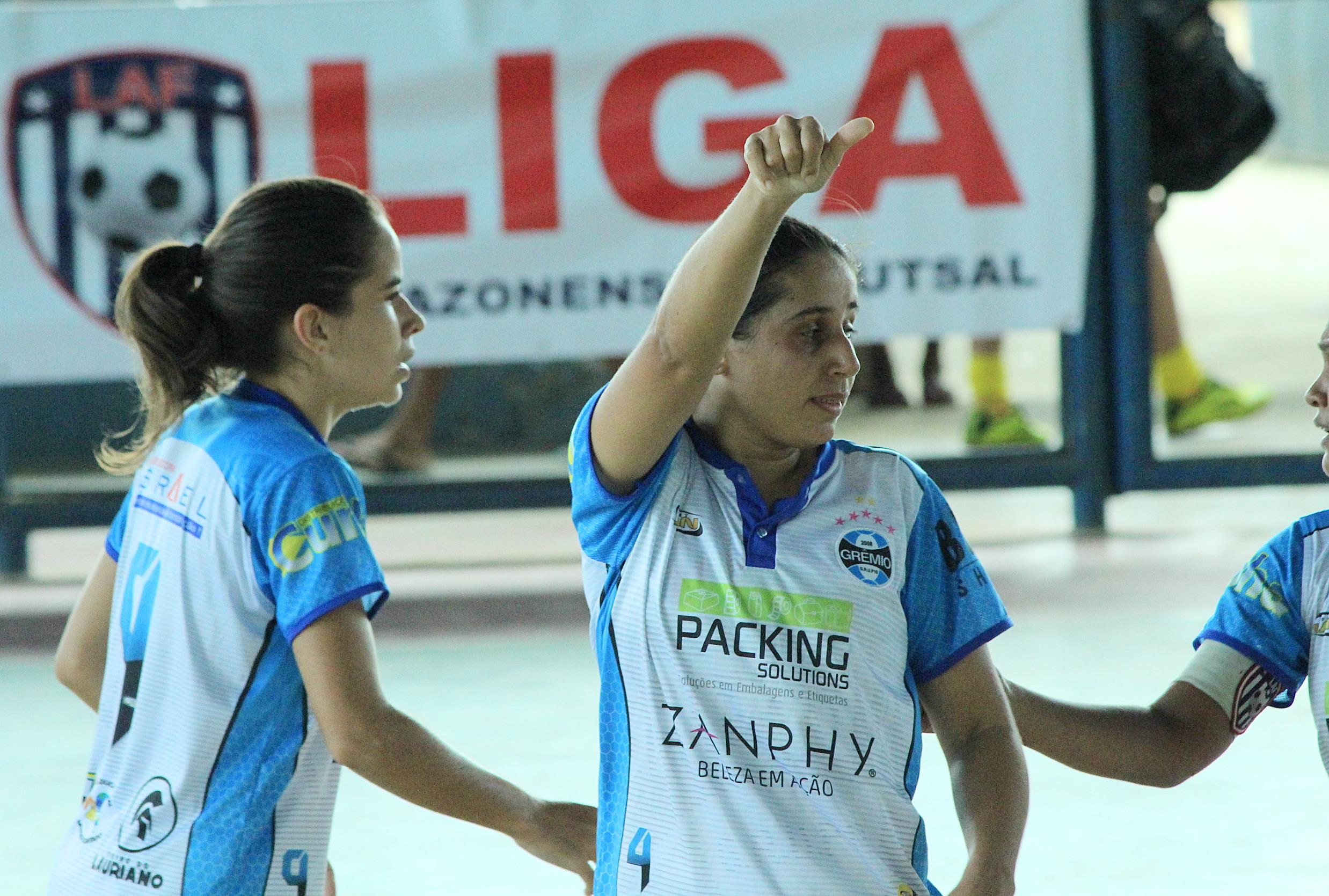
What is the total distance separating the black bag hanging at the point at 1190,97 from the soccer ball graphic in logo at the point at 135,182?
295 cm

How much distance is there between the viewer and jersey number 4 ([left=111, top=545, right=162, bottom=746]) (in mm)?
1693

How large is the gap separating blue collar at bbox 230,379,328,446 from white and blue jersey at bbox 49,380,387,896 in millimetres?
73

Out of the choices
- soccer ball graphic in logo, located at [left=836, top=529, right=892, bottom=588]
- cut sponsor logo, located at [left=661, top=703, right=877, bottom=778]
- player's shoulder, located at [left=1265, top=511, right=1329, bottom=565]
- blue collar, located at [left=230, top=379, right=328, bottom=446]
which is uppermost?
blue collar, located at [left=230, top=379, right=328, bottom=446]

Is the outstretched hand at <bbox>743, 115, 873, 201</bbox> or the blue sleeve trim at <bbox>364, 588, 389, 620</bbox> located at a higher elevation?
the outstretched hand at <bbox>743, 115, 873, 201</bbox>

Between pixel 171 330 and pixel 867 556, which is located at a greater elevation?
pixel 171 330

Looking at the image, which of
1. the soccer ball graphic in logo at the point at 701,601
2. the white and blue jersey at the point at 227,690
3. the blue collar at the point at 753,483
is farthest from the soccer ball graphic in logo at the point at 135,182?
the soccer ball graphic in logo at the point at 701,601

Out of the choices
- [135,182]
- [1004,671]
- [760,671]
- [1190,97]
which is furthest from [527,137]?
[760,671]

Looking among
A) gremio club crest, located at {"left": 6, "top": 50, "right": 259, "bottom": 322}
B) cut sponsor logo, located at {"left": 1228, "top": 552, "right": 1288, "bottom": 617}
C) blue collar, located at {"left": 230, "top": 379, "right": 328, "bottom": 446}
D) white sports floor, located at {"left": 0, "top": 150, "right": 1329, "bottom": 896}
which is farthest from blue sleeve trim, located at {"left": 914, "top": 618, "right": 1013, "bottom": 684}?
gremio club crest, located at {"left": 6, "top": 50, "right": 259, "bottom": 322}

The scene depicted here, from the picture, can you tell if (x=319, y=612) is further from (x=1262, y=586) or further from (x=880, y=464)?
(x=1262, y=586)

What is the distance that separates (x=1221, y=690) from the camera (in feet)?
6.21

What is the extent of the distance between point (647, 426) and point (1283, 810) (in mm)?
2111

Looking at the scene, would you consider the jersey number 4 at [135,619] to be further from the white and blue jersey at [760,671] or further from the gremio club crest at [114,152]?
the gremio club crest at [114,152]

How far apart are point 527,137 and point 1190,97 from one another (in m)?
2.13

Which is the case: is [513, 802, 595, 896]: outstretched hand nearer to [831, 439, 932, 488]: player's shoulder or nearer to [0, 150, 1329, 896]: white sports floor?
[831, 439, 932, 488]: player's shoulder
